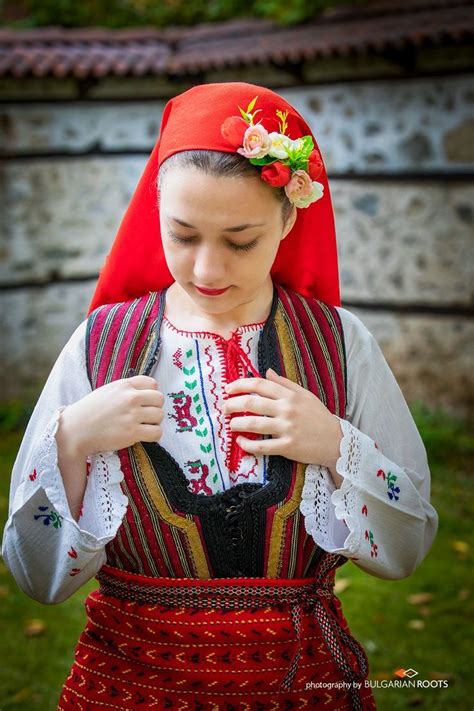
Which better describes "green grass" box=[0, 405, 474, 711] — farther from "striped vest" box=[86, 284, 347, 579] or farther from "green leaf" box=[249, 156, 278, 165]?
"green leaf" box=[249, 156, 278, 165]

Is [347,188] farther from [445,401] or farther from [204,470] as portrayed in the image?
[204,470]

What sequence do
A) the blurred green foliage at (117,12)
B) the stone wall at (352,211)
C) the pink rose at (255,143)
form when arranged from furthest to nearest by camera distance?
the blurred green foliage at (117,12), the stone wall at (352,211), the pink rose at (255,143)

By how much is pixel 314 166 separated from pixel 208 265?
31cm

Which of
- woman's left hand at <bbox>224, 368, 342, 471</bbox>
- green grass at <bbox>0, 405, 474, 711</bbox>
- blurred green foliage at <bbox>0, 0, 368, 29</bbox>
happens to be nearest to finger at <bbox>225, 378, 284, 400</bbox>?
woman's left hand at <bbox>224, 368, 342, 471</bbox>

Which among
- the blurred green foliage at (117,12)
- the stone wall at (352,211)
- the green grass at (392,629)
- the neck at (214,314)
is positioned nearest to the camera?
the neck at (214,314)

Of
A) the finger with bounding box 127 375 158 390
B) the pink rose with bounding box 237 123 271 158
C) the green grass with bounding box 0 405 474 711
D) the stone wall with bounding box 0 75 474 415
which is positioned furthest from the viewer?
the stone wall with bounding box 0 75 474 415

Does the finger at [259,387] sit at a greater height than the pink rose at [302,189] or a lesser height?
lesser

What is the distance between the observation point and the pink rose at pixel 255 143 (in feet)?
4.75

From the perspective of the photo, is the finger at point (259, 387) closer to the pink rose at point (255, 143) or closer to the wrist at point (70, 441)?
the wrist at point (70, 441)

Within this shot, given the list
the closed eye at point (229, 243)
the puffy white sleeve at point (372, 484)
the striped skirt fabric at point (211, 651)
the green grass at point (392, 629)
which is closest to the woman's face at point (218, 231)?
the closed eye at point (229, 243)

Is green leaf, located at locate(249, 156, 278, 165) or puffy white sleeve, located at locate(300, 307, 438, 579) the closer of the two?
green leaf, located at locate(249, 156, 278, 165)

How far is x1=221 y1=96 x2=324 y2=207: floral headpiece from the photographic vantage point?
1.46m

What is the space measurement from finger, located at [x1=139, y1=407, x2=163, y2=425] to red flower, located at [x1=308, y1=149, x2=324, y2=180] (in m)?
0.55

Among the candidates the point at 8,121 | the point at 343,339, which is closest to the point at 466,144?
the point at 8,121
